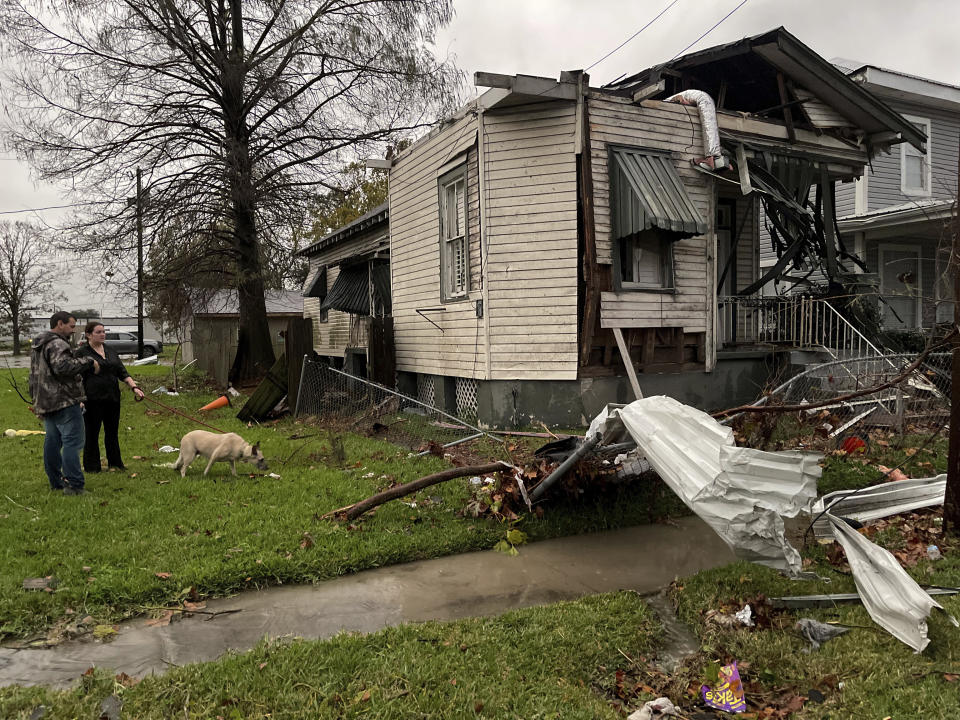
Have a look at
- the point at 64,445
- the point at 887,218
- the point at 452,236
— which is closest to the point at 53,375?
the point at 64,445

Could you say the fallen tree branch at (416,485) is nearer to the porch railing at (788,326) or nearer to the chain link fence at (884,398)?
the chain link fence at (884,398)

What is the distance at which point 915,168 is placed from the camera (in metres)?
18.0

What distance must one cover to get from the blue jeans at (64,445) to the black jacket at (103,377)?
0.89 meters

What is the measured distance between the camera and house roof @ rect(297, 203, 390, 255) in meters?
14.8

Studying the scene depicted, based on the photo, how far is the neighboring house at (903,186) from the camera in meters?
16.2

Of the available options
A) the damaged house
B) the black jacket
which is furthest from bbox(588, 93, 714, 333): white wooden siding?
the black jacket

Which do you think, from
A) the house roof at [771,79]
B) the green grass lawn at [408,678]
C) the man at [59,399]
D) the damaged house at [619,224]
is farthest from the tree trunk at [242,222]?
the green grass lawn at [408,678]

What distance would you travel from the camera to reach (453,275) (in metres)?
11.2

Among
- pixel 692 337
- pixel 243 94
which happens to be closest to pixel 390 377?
pixel 692 337

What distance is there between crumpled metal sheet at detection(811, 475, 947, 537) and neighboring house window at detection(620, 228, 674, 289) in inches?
195

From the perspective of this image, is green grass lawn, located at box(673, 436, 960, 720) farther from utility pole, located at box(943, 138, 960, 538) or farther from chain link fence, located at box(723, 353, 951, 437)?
chain link fence, located at box(723, 353, 951, 437)

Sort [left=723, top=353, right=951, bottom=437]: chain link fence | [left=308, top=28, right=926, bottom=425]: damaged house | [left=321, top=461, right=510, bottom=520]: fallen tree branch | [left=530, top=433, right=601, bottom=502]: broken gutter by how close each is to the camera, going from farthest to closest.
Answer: [left=308, top=28, right=926, bottom=425]: damaged house → [left=723, top=353, right=951, bottom=437]: chain link fence → [left=321, top=461, right=510, bottom=520]: fallen tree branch → [left=530, top=433, right=601, bottom=502]: broken gutter

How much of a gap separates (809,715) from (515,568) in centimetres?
228

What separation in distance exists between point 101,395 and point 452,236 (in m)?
5.96
